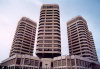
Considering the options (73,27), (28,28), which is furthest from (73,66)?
(28,28)

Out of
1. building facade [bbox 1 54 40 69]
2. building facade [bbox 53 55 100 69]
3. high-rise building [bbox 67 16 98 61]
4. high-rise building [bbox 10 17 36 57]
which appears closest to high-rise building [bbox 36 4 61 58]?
building facade [bbox 53 55 100 69]

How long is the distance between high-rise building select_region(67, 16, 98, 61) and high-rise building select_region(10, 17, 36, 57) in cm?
3443

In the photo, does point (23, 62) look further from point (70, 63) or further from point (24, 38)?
point (24, 38)

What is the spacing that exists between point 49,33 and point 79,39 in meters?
27.1

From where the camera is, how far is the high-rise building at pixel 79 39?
89.8 metres

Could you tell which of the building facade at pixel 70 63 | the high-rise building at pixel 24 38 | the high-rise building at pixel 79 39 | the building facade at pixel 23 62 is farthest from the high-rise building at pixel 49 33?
the high-rise building at pixel 79 39

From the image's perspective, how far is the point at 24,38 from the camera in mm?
100125

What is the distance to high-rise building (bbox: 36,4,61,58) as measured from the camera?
78.9m

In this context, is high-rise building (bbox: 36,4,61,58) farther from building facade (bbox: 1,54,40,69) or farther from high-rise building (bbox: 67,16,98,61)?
high-rise building (bbox: 67,16,98,61)

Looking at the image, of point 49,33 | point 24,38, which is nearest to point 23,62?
point 49,33

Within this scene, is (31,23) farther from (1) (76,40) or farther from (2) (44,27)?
(1) (76,40)

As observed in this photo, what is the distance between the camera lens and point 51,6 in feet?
310

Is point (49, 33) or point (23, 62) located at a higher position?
point (49, 33)

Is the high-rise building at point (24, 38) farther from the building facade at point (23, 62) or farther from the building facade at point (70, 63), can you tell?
the building facade at point (70, 63)
